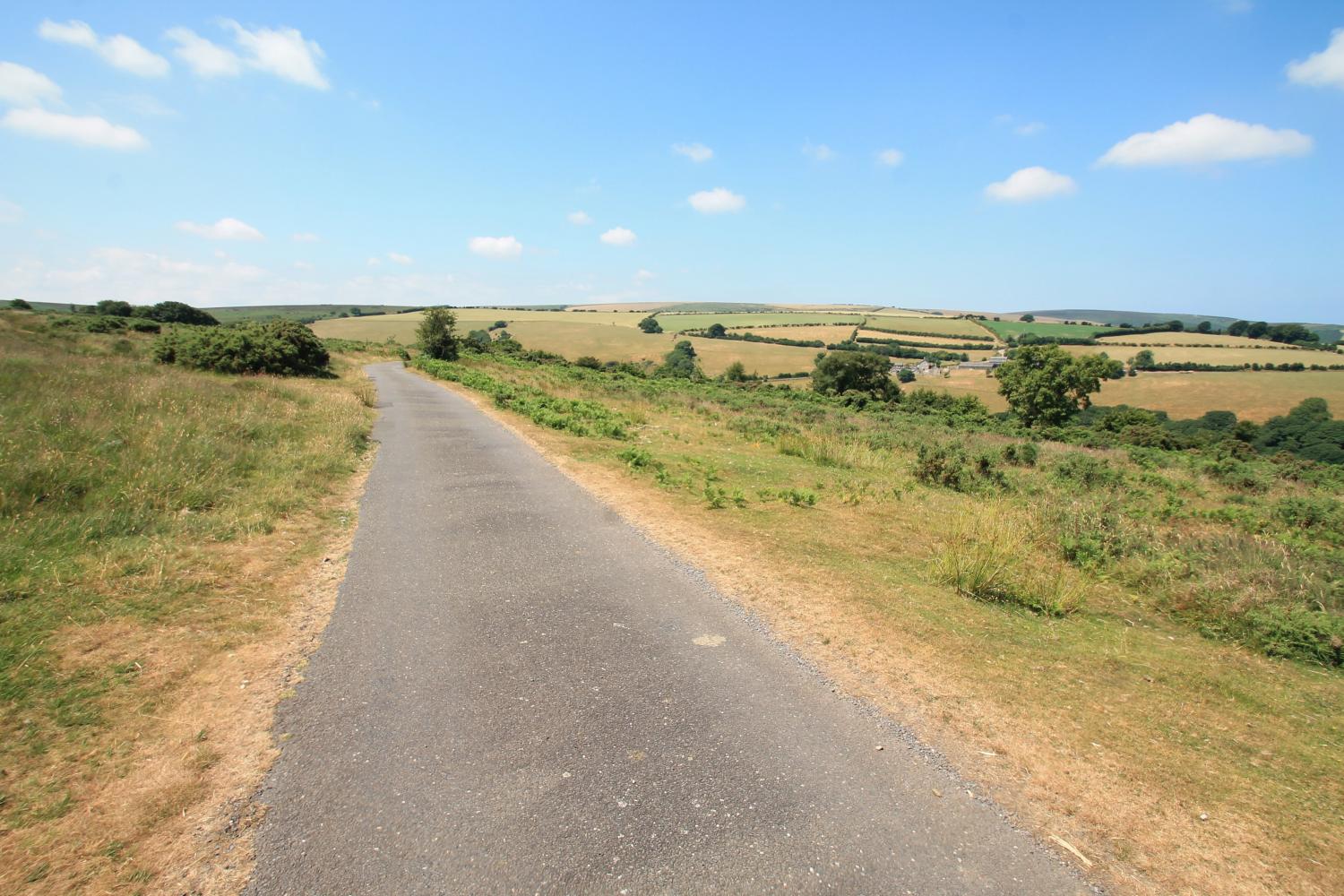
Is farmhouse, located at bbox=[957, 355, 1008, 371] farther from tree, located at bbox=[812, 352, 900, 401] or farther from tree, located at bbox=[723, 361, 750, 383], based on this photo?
tree, located at bbox=[723, 361, 750, 383]

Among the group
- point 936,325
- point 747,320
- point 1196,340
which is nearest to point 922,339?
point 936,325

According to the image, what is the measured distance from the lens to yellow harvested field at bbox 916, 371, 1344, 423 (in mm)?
53312

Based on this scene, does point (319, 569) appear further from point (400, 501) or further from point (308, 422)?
point (308, 422)

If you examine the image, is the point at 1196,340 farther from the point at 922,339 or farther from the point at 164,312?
the point at 164,312

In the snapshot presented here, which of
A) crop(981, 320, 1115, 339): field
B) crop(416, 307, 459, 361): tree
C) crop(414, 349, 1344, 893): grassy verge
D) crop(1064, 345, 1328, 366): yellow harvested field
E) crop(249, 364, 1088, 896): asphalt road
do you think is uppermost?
crop(981, 320, 1115, 339): field

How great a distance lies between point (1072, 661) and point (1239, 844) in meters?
2.11

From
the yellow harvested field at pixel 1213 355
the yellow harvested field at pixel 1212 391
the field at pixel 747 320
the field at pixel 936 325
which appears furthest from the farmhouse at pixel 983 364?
the field at pixel 747 320

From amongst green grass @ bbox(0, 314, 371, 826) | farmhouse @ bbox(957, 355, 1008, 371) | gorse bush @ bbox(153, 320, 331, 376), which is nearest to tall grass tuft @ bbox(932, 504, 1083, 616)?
green grass @ bbox(0, 314, 371, 826)

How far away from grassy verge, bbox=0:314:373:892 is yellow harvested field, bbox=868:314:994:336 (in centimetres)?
11709

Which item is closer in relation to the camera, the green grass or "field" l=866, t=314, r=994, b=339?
the green grass

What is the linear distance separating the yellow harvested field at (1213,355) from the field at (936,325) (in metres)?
25.9

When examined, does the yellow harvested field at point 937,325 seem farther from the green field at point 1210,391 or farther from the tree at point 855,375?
the tree at point 855,375

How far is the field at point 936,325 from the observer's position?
373 ft

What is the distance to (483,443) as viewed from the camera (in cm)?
1504
